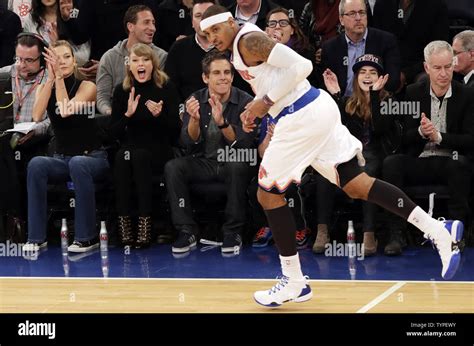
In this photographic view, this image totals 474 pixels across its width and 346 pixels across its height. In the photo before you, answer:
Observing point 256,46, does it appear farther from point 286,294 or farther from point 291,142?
point 286,294

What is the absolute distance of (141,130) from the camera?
10.7 meters

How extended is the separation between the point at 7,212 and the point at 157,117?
179 centimetres

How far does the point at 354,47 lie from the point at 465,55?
1087mm

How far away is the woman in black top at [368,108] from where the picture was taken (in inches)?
401

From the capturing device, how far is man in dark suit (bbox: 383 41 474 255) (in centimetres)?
1003

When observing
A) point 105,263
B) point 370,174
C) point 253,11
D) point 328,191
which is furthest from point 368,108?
point 105,263

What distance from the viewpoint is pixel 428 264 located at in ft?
31.7

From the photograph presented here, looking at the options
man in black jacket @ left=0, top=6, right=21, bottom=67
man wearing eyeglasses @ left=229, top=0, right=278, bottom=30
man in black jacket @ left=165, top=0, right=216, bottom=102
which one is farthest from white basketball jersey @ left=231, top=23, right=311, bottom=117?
man in black jacket @ left=0, top=6, right=21, bottom=67

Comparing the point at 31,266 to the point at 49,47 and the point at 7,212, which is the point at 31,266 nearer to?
the point at 7,212

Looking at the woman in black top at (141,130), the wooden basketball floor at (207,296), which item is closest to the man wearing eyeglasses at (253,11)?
the woman in black top at (141,130)

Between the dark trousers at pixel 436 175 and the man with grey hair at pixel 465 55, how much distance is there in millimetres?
979

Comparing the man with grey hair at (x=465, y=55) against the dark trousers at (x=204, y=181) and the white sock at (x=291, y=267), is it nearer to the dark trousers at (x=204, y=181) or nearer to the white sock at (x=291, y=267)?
the dark trousers at (x=204, y=181)

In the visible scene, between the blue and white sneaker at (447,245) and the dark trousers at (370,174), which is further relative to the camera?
the dark trousers at (370,174)

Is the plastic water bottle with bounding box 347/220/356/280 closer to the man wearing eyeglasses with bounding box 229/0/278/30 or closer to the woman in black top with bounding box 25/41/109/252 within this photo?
the woman in black top with bounding box 25/41/109/252
